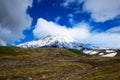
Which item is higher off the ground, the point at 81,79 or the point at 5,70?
the point at 5,70

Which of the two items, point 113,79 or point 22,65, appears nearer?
point 113,79

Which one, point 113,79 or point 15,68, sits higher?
point 15,68

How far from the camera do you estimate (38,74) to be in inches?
4756

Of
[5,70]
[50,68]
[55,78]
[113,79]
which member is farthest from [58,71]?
[113,79]

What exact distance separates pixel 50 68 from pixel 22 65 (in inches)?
812

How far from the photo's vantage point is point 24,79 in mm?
113562

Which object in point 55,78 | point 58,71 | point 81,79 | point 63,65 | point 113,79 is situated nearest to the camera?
point 113,79

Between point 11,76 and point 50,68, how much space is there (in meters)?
27.2

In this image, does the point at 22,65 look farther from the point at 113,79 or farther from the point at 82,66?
the point at 113,79

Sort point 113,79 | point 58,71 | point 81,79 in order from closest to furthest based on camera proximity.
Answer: point 113,79 → point 81,79 → point 58,71

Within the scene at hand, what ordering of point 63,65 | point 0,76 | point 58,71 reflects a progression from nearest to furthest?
point 0,76
point 58,71
point 63,65

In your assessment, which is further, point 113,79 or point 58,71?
point 58,71

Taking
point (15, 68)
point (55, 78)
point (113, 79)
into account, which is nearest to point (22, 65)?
point (15, 68)

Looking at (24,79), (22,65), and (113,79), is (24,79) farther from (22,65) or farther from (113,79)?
(113,79)
